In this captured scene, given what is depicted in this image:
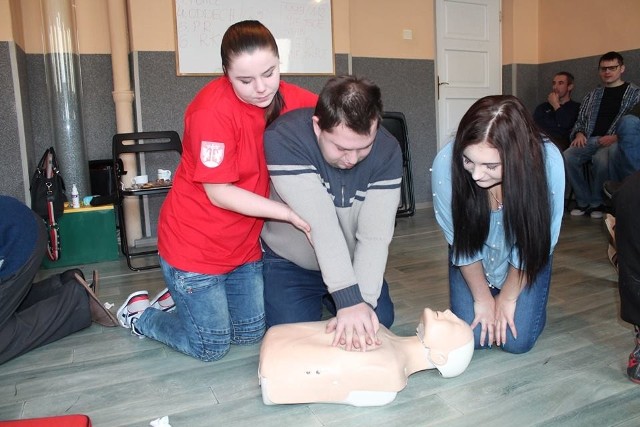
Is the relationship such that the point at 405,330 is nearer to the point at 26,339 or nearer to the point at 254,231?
the point at 254,231

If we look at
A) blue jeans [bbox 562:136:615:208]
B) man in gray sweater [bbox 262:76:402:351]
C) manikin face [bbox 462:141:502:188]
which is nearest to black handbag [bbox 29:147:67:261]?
man in gray sweater [bbox 262:76:402:351]

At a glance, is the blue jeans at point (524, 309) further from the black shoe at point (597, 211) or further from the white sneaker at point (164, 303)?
the black shoe at point (597, 211)

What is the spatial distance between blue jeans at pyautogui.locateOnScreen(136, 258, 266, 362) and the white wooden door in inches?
131

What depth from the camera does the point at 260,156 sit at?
5.11ft

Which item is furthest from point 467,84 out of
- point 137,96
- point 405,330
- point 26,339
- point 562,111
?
point 26,339

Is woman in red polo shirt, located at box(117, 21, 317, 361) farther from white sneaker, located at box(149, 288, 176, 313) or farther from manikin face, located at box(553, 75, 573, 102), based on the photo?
manikin face, located at box(553, 75, 573, 102)

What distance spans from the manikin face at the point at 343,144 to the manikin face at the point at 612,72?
3560 mm

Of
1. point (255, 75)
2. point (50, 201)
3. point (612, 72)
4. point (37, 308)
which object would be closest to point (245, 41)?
point (255, 75)

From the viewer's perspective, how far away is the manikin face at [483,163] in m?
1.27

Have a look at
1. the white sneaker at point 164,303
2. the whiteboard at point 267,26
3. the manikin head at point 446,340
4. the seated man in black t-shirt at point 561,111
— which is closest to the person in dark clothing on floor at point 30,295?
the white sneaker at point 164,303

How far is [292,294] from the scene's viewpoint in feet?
5.61

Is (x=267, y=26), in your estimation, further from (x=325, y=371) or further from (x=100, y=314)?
(x=325, y=371)

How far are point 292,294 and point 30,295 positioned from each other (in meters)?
0.96

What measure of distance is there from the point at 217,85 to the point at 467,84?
3.78 m
